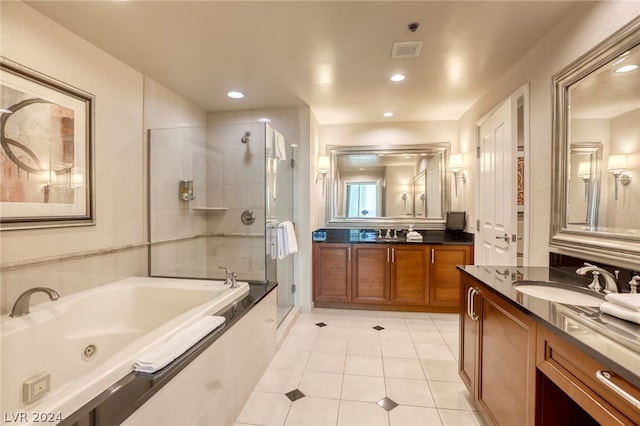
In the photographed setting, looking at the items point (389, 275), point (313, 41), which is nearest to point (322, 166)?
point (389, 275)

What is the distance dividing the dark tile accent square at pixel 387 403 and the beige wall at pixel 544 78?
4.46 ft

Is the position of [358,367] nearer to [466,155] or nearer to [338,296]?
[338,296]

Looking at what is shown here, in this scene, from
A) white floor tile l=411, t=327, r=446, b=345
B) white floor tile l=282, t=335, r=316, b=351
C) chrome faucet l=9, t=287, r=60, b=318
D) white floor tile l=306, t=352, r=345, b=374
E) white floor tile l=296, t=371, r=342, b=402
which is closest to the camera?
chrome faucet l=9, t=287, r=60, b=318

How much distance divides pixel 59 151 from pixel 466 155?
383 centimetres

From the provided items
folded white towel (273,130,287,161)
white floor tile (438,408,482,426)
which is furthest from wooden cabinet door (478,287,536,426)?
folded white towel (273,130,287,161)

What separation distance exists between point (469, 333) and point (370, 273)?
5.34 feet

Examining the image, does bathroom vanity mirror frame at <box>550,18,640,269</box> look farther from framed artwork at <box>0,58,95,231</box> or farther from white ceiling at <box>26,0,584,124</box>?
framed artwork at <box>0,58,95,231</box>

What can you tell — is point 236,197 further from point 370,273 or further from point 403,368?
point 403,368

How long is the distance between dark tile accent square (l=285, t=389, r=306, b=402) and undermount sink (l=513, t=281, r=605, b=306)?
57.7 inches

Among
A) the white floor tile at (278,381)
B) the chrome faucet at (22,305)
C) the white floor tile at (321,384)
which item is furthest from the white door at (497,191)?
the chrome faucet at (22,305)

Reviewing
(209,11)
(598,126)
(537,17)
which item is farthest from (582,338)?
(209,11)

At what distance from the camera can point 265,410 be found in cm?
172

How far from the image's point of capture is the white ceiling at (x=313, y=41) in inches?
64.5

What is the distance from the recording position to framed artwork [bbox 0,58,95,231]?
1.51 metres
